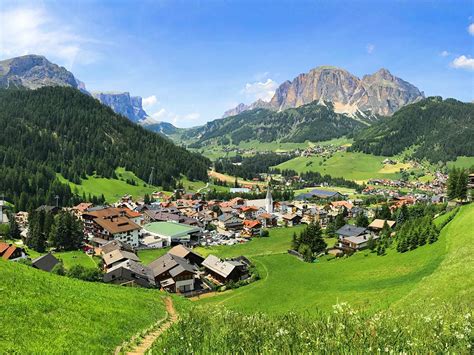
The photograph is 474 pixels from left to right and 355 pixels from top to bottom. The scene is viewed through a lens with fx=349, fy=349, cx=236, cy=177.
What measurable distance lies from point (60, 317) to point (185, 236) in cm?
8601

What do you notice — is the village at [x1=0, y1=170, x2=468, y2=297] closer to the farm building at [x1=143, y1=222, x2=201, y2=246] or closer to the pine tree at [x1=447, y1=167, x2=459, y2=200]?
the farm building at [x1=143, y1=222, x2=201, y2=246]

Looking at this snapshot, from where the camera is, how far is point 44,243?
89.4 meters

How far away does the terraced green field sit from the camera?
41.5 meters

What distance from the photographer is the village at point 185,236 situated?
220 ft

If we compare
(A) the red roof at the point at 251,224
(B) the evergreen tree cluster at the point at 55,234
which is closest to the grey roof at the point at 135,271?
(B) the evergreen tree cluster at the point at 55,234

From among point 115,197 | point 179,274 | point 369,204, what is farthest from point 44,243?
point 369,204

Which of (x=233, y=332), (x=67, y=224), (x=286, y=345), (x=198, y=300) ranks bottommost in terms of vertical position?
(x=198, y=300)

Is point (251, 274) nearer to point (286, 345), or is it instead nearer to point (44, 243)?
point (44, 243)

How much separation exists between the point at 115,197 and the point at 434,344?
179195 millimetres

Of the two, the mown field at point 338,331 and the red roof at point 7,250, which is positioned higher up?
the mown field at point 338,331

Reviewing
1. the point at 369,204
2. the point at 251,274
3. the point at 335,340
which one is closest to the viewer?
the point at 335,340

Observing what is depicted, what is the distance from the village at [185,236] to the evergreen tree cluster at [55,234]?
4.18 meters

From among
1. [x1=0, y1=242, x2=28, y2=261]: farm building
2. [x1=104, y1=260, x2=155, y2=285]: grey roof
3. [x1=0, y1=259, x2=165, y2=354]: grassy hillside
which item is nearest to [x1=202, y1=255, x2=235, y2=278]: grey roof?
[x1=104, y1=260, x2=155, y2=285]: grey roof

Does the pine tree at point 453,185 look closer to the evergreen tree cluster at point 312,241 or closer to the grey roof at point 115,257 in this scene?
the evergreen tree cluster at point 312,241
